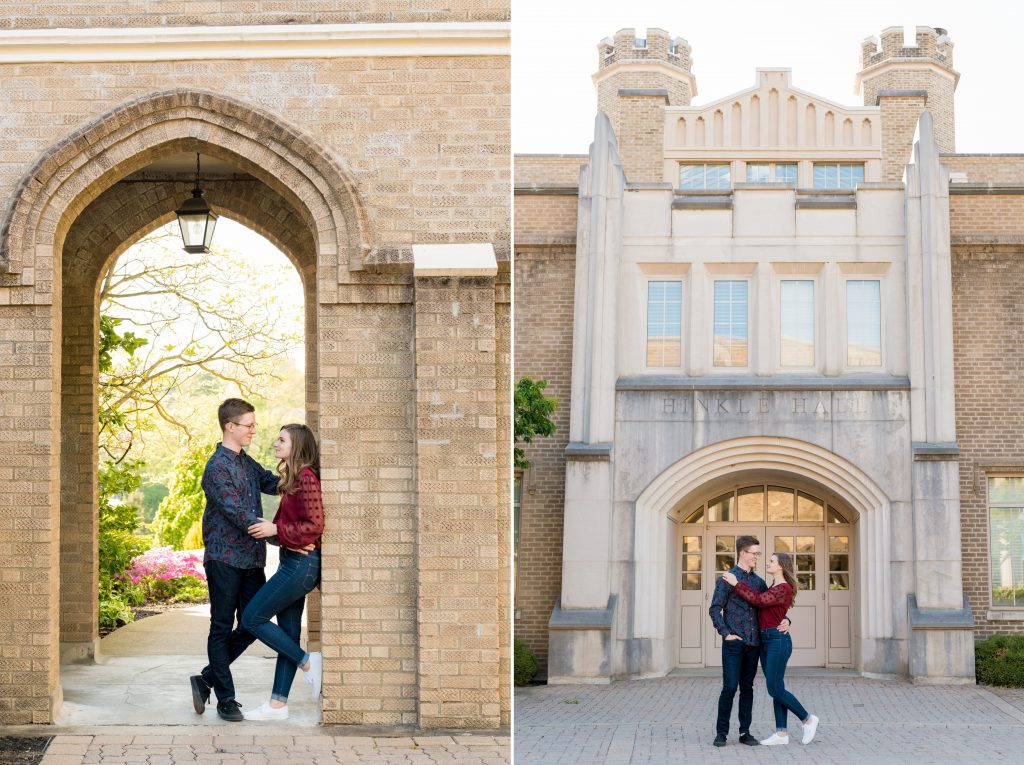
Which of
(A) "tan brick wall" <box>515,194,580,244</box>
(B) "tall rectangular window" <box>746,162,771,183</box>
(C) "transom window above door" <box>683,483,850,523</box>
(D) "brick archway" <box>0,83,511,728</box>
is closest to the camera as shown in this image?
(D) "brick archway" <box>0,83,511,728</box>

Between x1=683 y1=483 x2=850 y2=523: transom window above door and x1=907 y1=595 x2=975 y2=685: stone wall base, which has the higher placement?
x1=683 y1=483 x2=850 y2=523: transom window above door

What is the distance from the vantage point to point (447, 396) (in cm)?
853

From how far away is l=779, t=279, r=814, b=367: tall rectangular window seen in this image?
18.5 m

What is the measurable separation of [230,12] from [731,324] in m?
11.4

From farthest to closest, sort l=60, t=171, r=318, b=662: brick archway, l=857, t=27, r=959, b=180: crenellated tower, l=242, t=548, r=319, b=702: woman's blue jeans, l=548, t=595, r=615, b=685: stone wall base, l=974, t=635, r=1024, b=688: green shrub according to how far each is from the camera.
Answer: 1. l=857, t=27, r=959, b=180: crenellated tower
2. l=548, t=595, r=615, b=685: stone wall base
3. l=974, t=635, r=1024, b=688: green shrub
4. l=60, t=171, r=318, b=662: brick archway
5. l=242, t=548, r=319, b=702: woman's blue jeans

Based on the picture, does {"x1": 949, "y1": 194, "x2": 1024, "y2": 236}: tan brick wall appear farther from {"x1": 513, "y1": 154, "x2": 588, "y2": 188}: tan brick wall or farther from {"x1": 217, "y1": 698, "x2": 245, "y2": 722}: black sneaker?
{"x1": 217, "y1": 698, "x2": 245, "y2": 722}: black sneaker

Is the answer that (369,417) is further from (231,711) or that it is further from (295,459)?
(231,711)

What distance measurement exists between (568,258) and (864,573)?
6.72 meters

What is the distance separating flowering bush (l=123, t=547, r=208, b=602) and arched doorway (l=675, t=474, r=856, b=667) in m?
7.79

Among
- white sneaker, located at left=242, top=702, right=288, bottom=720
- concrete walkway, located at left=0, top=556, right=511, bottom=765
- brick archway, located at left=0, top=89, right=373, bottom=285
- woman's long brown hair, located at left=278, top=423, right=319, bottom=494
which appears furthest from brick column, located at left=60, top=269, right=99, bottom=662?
woman's long brown hair, located at left=278, top=423, right=319, bottom=494

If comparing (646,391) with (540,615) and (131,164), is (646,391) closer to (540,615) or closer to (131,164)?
(540,615)

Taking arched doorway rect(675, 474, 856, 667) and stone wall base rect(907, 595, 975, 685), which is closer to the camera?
stone wall base rect(907, 595, 975, 685)

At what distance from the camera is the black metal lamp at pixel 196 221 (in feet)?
34.6

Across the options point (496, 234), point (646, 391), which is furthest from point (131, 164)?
point (646, 391)
